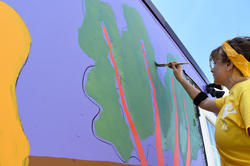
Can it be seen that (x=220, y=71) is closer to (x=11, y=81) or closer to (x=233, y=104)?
(x=233, y=104)

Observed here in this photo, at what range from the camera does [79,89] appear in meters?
0.66

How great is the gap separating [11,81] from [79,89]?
8.0 inches

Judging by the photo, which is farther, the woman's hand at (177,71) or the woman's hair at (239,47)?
the woman's hand at (177,71)

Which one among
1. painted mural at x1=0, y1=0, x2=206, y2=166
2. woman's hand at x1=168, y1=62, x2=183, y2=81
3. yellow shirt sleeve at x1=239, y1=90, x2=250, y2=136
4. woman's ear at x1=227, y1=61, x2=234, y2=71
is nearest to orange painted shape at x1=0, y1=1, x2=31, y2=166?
painted mural at x1=0, y1=0, x2=206, y2=166

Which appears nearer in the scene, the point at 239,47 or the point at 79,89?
the point at 79,89

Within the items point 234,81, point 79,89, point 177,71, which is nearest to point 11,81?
point 79,89

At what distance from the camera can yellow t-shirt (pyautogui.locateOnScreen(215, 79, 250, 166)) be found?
72 centimetres

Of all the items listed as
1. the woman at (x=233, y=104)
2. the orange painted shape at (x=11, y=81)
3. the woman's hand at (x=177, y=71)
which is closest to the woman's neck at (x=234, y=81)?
the woman at (x=233, y=104)

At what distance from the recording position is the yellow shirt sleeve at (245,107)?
2.17 feet

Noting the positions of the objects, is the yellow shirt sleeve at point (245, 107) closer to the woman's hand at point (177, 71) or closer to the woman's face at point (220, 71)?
the woman's face at point (220, 71)

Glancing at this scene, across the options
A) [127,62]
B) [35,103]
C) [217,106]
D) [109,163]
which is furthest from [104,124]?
[217,106]

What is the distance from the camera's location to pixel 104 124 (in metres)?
0.72

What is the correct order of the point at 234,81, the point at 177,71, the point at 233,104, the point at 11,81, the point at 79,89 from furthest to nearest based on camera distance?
the point at 177,71 < the point at 234,81 < the point at 233,104 < the point at 79,89 < the point at 11,81

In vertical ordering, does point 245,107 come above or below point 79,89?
below
